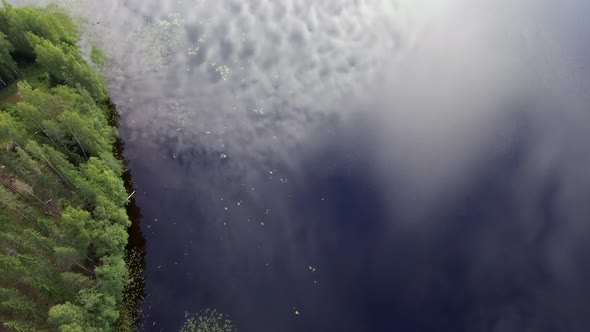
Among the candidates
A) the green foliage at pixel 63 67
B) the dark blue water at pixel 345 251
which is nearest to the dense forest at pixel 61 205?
the green foliage at pixel 63 67

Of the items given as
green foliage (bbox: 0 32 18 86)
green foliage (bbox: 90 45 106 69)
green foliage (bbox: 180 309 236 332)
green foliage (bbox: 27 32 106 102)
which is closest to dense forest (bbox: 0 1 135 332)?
green foliage (bbox: 27 32 106 102)

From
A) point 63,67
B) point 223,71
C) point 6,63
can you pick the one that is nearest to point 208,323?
point 223,71

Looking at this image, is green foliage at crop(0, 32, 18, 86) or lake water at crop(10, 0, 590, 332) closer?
lake water at crop(10, 0, 590, 332)

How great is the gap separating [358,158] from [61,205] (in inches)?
1529

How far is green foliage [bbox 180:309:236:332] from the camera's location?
153 ft

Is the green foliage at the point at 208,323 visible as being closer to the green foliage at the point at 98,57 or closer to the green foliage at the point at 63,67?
the green foliage at the point at 63,67

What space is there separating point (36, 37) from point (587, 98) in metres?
83.0

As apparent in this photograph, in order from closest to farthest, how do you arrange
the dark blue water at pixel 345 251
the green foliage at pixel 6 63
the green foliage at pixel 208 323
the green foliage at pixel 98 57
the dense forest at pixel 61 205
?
the dense forest at pixel 61 205 < the green foliage at pixel 208 323 < the dark blue water at pixel 345 251 < the green foliage at pixel 6 63 < the green foliage at pixel 98 57

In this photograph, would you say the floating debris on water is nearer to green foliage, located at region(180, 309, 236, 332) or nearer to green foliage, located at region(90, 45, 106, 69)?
green foliage, located at region(90, 45, 106, 69)

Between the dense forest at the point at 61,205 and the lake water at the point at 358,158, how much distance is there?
19.0 feet

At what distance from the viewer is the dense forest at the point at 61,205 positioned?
4200 centimetres

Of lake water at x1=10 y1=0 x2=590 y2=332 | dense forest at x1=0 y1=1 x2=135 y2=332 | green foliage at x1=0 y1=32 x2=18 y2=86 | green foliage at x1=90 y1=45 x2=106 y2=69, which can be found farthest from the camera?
green foliage at x1=90 y1=45 x2=106 y2=69

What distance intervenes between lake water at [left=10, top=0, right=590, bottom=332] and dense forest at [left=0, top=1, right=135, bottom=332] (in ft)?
19.0

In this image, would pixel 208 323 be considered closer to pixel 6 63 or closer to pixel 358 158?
pixel 358 158
